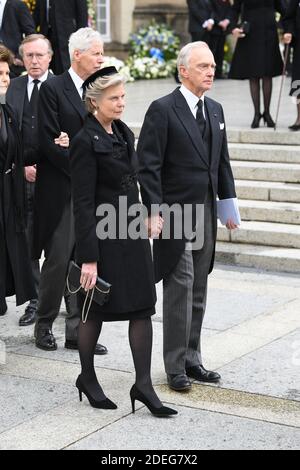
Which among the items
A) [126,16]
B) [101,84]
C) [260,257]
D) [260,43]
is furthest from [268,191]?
[126,16]

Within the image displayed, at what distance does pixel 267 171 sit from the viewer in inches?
392

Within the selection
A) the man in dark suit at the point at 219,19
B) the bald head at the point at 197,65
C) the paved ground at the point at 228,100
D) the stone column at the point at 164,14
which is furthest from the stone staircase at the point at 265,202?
the stone column at the point at 164,14

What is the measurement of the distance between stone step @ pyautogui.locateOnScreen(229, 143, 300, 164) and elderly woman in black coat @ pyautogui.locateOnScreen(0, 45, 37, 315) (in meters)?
4.22

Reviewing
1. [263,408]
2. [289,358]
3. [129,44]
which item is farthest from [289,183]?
[129,44]

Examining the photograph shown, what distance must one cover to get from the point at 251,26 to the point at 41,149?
17.1ft

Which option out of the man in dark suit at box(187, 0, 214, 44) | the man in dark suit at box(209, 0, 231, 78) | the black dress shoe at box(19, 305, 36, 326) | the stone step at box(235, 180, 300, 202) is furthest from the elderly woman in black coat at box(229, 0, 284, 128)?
the man in dark suit at box(209, 0, 231, 78)

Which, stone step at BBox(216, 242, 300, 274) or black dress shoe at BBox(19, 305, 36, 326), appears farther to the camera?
stone step at BBox(216, 242, 300, 274)

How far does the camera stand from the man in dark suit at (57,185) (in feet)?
20.5

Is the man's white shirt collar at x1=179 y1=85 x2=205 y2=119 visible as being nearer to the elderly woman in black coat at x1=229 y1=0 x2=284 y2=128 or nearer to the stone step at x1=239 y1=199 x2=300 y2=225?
the stone step at x1=239 y1=199 x2=300 y2=225

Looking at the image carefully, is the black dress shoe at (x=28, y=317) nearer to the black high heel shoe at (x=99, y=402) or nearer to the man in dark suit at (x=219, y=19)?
the black high heel shoe at (x=99, y=402)

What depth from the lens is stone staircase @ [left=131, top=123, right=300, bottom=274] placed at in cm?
897

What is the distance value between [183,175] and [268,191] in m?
4.15

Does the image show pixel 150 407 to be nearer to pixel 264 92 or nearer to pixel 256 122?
pixel 256 122

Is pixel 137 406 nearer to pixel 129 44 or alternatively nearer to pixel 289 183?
pixel 289 183
